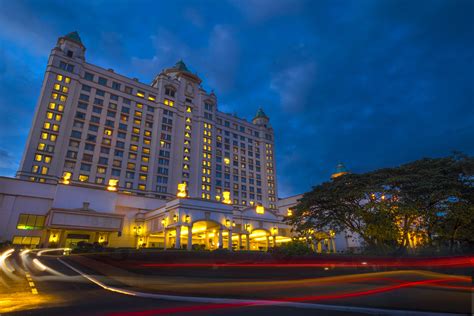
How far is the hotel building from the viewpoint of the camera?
47656 mm

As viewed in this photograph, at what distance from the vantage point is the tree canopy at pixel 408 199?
27.1m

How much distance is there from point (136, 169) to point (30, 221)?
2780 cm

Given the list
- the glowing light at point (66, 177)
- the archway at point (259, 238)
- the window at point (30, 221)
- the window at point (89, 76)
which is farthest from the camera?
the window at point (89, 76)

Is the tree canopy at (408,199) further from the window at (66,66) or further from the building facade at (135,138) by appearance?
the window at (66,66)

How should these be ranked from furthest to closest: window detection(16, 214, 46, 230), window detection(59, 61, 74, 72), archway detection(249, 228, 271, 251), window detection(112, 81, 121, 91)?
window detection(112, 81, 121, 91), window detection(59, 61, 74, 72), archway detection(249, 228, 271, 251), window detection(16, 214, 46, 230)

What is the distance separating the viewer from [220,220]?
4150cm

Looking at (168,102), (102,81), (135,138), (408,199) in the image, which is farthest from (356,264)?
(102,81)

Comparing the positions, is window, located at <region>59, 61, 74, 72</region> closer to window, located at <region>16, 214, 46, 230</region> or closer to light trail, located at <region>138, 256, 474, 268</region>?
window, located at <region>16, 214, 46, 230</region>

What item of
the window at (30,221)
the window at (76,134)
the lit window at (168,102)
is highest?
the lit window at (168,102)

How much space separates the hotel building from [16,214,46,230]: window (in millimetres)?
146

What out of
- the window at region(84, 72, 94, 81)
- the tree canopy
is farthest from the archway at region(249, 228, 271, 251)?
the window at region(84, 72, 94, 81)

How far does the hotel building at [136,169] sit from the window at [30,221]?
146 mm

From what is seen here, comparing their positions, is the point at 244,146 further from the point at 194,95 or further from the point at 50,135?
the point at 50,135

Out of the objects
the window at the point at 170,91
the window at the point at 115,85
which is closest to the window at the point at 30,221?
the window at the point at 115,85
